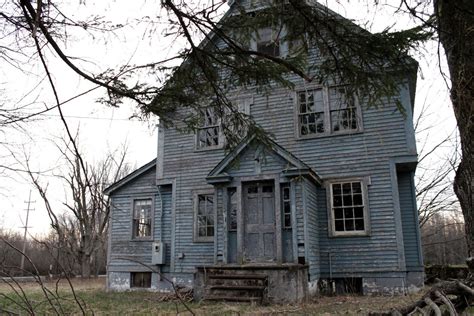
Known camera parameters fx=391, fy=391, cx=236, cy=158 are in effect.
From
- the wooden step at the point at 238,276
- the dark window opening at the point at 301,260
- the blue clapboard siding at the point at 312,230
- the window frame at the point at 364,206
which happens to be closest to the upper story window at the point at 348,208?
the window frame at the point at 364,206

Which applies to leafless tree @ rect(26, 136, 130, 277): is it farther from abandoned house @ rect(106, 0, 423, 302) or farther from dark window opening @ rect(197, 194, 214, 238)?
dark window opening @ rect(197, 194, 214, 238)

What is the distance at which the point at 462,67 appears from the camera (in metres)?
2.91

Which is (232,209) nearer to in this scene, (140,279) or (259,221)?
(259,221)

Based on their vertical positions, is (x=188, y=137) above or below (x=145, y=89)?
above

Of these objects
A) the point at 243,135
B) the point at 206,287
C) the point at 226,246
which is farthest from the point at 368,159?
the point at 243,135

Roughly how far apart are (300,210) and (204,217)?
3.69m

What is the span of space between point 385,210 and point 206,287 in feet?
16.5

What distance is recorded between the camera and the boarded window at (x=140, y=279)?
12.7m

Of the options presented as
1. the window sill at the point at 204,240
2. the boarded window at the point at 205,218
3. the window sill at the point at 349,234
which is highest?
the boarded window at the point at 205,218

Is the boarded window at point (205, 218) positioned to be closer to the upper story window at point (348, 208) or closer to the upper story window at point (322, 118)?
the upper story window at point (322, 118)

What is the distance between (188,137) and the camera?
503 inches

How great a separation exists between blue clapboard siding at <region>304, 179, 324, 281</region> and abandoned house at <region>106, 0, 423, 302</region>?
0.03m

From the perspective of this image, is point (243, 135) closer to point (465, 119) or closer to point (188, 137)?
point (465, 119)

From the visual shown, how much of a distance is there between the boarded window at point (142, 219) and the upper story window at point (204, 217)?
2051mm
